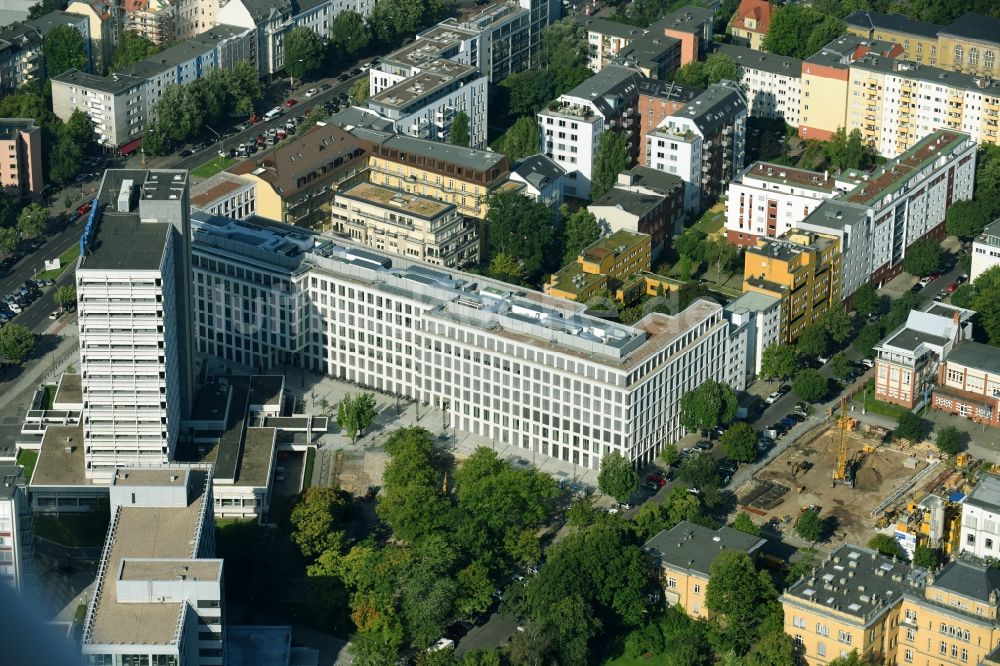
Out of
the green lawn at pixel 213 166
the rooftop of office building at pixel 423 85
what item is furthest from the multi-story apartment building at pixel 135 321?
the green lawn at pixel 213 166

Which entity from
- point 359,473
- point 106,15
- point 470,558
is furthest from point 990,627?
point 106,15

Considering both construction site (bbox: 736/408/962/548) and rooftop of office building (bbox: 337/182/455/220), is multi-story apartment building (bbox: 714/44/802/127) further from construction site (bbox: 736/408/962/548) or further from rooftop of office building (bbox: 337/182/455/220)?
construction site (bbox: 736/408/962/548)

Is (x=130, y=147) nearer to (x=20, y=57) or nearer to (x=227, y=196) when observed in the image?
(x=20, y=57)

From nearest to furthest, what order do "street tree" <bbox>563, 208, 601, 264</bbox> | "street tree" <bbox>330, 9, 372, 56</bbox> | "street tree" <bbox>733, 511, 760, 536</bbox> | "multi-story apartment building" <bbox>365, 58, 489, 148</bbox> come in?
"street tree" <bbox>733, 511, 760, 536</bbox>, "street tree" <bbox>563, 208, 601, 264</bbox>, "multi-story apartment building" <bbox>365, 58, 489, 148</bbox>, "street tree" <bbox>330, 9, 372, 56</bbox>

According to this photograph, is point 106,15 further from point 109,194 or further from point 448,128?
point 109,194

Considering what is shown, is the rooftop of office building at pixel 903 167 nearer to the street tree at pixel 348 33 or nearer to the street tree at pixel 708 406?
the street tree at pixel 708 406

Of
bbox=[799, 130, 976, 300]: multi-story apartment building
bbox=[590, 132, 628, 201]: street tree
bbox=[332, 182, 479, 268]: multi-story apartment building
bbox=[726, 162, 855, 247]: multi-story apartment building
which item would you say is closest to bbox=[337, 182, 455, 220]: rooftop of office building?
bbox=[332, 182, 479, 268]: multi-story apartment building
